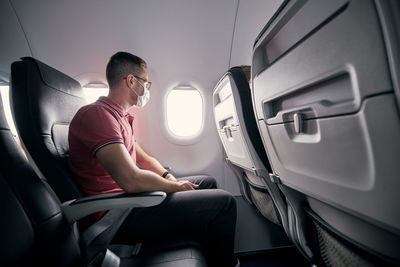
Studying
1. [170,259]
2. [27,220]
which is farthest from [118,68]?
[170,259]

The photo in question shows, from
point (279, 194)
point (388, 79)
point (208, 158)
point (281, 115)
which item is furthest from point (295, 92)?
point (208, 158)

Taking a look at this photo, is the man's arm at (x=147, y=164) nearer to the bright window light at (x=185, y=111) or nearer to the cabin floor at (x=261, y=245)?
the bright window light at (x=185, y=111)

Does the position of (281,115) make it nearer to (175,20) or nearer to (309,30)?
(309,30)

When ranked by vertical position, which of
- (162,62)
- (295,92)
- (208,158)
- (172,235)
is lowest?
(172,235)

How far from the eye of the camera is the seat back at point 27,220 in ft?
2.03

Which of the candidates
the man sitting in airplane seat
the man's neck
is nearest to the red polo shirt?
the man sitting in airplane seat

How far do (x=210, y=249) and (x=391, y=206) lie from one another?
102 cm

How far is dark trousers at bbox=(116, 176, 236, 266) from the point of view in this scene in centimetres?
103

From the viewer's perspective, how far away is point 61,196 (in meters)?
0.99

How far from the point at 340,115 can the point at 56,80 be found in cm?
143

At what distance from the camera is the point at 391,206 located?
1.15 ft

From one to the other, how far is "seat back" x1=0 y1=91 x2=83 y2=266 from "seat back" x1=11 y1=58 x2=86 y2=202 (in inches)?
7.2

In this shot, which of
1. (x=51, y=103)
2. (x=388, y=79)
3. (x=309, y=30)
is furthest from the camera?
(x=51, y=103)

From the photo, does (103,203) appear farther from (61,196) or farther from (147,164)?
(147,164)
